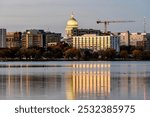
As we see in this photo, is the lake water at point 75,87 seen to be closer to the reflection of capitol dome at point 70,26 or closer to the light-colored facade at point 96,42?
the light-colored facade at point 96,42

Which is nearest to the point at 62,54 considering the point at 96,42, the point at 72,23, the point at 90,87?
the point at 96,42

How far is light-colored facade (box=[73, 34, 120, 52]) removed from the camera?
547ft

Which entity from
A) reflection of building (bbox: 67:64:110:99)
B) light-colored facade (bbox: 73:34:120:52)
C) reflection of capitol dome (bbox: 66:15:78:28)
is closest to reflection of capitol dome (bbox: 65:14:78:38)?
reflection of capitol dome (bbox: 66:15:78:28)

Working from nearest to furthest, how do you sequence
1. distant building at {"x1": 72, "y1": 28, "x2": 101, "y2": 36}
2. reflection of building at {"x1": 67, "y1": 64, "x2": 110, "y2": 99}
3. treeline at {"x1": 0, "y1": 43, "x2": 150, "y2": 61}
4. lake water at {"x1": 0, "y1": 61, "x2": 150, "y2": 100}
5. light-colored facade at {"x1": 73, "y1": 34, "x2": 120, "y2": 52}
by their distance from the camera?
lake water at {"x1": 0, "y1": 61, "x2": 150, "y2": 100}
reflection of building at {"x1": 67, "y1": 64, "x2": 110, "y2": 99}
treeline at {"x1": 0, "y1": 43, "x2": 150, "y2": 61}
light-colored facade at {"x1": 73, "y1": 34, "x2": 120, "y2": 52}
distant building at {"x1": 72, "y1": 28, "x2": 101, "y2": 36}

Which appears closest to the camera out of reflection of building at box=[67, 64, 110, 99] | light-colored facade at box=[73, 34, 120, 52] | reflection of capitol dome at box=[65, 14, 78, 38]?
reflection of building at box=[67, 64, 110, 99]

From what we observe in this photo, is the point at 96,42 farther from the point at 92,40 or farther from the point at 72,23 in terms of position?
the point at 72,23

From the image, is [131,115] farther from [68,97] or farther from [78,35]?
[78,35]

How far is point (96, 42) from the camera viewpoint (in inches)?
6703

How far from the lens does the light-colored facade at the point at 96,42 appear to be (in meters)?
167

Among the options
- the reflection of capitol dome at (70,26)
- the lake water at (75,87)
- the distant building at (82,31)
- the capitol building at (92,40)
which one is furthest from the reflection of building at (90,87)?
the reflection of capitol dome at (70,26)

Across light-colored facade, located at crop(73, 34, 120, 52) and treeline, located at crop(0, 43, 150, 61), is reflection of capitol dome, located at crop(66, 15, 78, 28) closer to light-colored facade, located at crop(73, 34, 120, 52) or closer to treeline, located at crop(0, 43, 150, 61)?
light-colored facade, located at crop(73, 34, 120, 52)

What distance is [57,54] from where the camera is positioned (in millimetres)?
142125

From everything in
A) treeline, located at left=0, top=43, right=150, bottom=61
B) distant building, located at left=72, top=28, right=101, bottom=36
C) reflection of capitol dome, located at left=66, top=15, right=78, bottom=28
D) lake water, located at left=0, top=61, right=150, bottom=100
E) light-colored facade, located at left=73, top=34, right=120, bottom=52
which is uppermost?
reflection of capitol dome, located at left=66, top=15, right=78, bottom=28

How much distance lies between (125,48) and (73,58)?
2990cm
